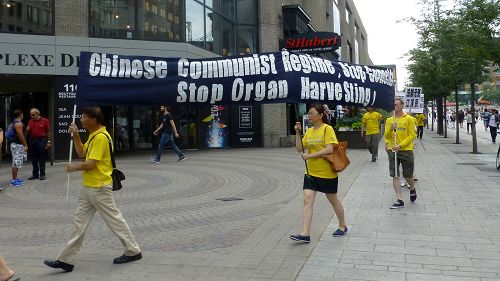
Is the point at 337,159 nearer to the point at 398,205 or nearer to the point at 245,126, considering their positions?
the point at 398,205

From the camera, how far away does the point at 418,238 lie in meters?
6.19

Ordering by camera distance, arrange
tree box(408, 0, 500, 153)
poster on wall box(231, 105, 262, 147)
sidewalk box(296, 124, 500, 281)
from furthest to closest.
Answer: poster on wall box(231, 105, 262, 147) < tree box(408, 0, 500, 153) < sidewalk box(296, 124, 500, 281)

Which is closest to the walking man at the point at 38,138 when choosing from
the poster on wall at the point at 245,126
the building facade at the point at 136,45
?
the building facade at the point at 136,45

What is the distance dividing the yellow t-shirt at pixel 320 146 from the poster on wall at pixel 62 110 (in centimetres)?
1297

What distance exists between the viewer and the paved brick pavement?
16.9 ft

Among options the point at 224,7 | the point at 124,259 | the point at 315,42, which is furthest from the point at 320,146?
the point at 224,7

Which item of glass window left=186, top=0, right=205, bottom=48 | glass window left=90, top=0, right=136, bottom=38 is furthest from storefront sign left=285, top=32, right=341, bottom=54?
glass window left=90, top=0, right=136, bottom=38

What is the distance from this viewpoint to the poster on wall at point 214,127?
72.8ft

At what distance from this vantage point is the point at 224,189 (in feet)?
34.8

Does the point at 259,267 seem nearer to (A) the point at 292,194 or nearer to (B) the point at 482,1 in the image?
(A) the point at 292,194

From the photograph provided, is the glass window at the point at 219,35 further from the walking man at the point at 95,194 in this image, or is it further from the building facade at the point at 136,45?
the walking man at the point at 95,194

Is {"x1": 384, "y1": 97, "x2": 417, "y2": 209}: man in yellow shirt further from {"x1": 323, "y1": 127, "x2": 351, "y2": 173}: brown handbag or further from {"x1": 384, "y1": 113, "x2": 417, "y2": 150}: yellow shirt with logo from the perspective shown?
{"x1": 323, "y1": 127, "x2": 351, "y2": 173}: brown handbag

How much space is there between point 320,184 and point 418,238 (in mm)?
1442

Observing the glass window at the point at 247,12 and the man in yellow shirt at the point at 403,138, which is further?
the glass window at the point at 247,12
